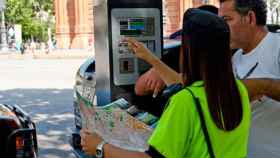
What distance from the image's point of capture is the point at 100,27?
3.72m

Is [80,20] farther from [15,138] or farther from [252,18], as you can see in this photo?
[252,18]

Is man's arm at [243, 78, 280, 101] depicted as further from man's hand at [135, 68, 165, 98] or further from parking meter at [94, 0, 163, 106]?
parking meter at [94, 0, 163, 106]

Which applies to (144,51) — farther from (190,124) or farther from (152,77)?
(190,124)

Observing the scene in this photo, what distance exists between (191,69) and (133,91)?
6.41ft

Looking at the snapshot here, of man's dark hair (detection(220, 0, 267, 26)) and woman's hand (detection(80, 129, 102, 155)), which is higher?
man's dark hair (detection(220, 0, 267, 26))

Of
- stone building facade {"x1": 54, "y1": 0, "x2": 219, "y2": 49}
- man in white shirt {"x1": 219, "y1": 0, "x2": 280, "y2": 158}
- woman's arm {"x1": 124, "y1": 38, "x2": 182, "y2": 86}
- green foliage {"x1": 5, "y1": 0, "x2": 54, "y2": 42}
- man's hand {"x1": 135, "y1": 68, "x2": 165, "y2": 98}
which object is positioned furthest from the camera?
green foliage {"x1": 5, "y1": 0, "x2": 54, "y2": 42}

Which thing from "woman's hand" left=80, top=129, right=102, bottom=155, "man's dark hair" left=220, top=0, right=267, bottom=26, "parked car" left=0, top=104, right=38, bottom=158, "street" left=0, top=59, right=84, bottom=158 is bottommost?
"street" left=0, top=59, right=84, bottom=158

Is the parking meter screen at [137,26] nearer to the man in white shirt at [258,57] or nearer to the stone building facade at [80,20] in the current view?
the man in white shirt at [258,57]

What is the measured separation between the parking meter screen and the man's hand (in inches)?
19.8

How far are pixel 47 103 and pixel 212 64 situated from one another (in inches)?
409

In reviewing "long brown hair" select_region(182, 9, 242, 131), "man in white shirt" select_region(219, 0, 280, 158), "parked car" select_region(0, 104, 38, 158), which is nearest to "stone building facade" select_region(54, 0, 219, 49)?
"parked car" select_region(0, 104, 38, 158)

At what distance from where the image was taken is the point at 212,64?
1777 mm

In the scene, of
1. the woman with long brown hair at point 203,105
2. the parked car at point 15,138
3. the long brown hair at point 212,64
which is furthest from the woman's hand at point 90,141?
A: the parked car at point 15,138

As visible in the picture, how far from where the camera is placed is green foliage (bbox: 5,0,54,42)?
187 feet
